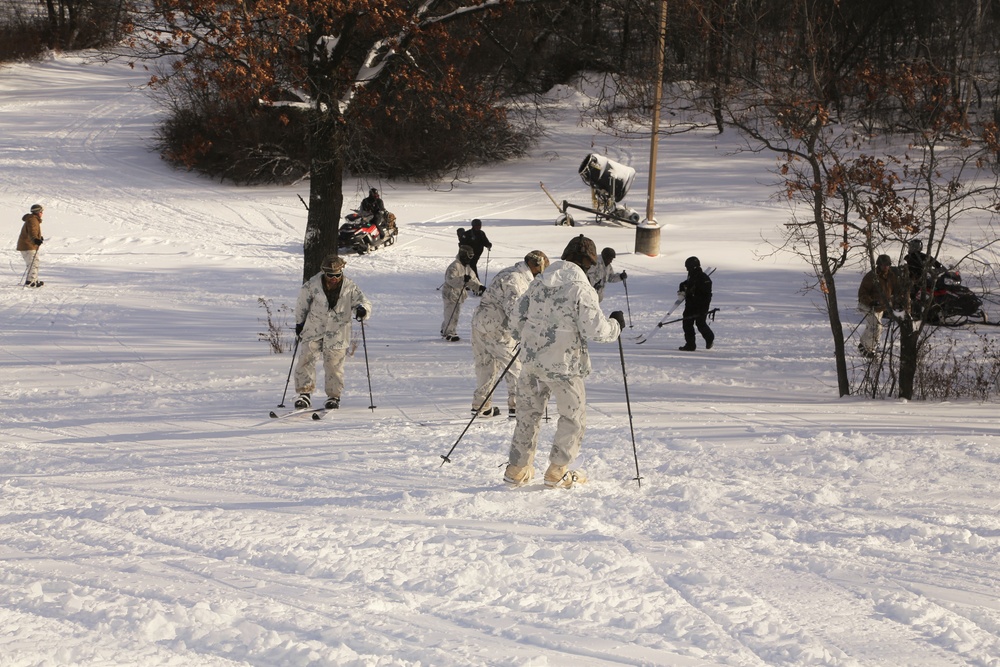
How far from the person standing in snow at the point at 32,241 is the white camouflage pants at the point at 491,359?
11.5 metres

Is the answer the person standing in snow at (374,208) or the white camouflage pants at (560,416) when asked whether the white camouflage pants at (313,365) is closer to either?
the white camouflage pants at (560,416)

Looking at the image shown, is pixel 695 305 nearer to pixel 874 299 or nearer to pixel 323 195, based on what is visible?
pixel 874 299

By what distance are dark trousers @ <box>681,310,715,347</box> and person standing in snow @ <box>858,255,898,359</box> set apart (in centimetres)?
193

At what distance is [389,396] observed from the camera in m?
10.5

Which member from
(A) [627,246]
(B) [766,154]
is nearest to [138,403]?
(A) [627,246]

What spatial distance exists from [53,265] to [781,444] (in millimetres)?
16791

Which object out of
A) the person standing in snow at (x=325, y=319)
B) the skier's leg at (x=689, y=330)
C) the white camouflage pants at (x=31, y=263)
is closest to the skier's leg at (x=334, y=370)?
the person standing in snow at (x=325, y=319)

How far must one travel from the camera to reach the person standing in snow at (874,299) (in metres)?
11.2

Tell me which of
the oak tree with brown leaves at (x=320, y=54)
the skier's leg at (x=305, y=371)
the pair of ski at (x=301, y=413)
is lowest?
the pair of ski at (x=301, y=413)

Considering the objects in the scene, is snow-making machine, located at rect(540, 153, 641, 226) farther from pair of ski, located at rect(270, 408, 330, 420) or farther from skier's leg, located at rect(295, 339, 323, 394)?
pair of ski, located at rect(270, 408, 330, 420)

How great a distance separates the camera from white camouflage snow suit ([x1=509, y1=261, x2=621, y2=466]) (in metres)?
6.59

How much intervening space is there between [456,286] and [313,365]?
13.2ft

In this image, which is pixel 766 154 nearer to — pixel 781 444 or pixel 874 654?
pixel 781 444

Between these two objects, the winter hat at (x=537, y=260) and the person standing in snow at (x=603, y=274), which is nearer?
the winter hat at (x=537, y=260)
